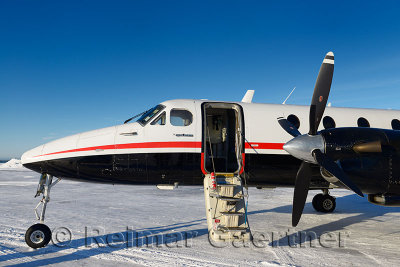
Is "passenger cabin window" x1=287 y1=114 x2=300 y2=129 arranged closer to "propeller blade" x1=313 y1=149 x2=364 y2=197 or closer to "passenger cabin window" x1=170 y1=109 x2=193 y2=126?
"propeller blade" x1=313 y1=149 x2=364 y2=197

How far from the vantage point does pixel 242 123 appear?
838cm

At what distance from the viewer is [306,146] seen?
6332mm

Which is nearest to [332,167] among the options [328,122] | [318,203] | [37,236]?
[328,122]

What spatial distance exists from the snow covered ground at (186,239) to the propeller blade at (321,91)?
9.11ft

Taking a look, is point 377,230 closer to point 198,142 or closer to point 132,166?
point 198,142

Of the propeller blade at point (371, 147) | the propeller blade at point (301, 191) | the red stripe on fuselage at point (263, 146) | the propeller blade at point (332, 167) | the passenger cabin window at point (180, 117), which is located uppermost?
the passenger cabin window at point (180, 117)

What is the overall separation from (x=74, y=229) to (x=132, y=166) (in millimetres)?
2492

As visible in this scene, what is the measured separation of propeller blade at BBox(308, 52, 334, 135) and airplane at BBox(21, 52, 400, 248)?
2 cm

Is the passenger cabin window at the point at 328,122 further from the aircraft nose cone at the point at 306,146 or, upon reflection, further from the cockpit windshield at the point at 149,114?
the cockpit windshield at the point at 149,114

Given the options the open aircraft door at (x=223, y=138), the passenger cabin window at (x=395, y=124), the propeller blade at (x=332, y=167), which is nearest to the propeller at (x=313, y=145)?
the propeller blade at (x=332, y=167)

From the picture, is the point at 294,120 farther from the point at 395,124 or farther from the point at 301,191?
the point at 395,124

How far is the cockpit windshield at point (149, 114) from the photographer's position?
824cm

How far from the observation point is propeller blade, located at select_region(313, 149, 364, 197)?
574cm

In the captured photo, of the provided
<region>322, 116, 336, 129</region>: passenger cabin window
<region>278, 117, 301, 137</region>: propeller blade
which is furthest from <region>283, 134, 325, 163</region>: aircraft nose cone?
<region>322, 116, 336, 129</region>: passenger cabin window
